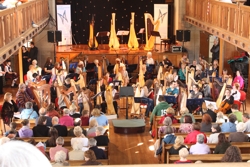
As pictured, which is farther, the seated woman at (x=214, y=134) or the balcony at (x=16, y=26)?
the balcony at (x=16, y=26)

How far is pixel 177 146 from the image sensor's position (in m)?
7.68

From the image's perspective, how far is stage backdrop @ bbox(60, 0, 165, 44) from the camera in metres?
23.8

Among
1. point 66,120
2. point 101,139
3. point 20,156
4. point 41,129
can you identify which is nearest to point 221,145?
point 101,139

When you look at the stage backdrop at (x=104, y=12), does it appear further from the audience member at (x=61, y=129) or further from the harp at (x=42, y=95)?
the audience member at (x=61, y=129)

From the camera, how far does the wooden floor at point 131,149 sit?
10.4m

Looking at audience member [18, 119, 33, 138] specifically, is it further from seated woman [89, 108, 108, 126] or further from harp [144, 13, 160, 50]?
harp [144, 13, 160, 50]

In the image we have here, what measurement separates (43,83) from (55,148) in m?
6.40

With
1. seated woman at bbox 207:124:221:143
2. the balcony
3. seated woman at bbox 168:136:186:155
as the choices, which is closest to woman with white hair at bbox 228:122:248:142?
seated woman at bbox 207:124:221:143

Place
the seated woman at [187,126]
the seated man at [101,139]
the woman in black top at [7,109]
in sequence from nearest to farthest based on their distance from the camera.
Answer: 1. the seated man at [101,139]
2. the seated woman at [187,126]
3. the woman in black top at [7,109]

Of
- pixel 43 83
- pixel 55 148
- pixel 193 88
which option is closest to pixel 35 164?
pixel 55 148

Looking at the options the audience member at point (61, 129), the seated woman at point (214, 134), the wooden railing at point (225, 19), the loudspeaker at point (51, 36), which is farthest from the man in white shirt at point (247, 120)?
the loudspeaker at point (51, 36)

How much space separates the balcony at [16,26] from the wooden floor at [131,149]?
11.4 ft

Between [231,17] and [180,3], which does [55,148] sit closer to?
[231,17]

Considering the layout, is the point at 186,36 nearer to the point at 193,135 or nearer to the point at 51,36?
the point at 51,36
